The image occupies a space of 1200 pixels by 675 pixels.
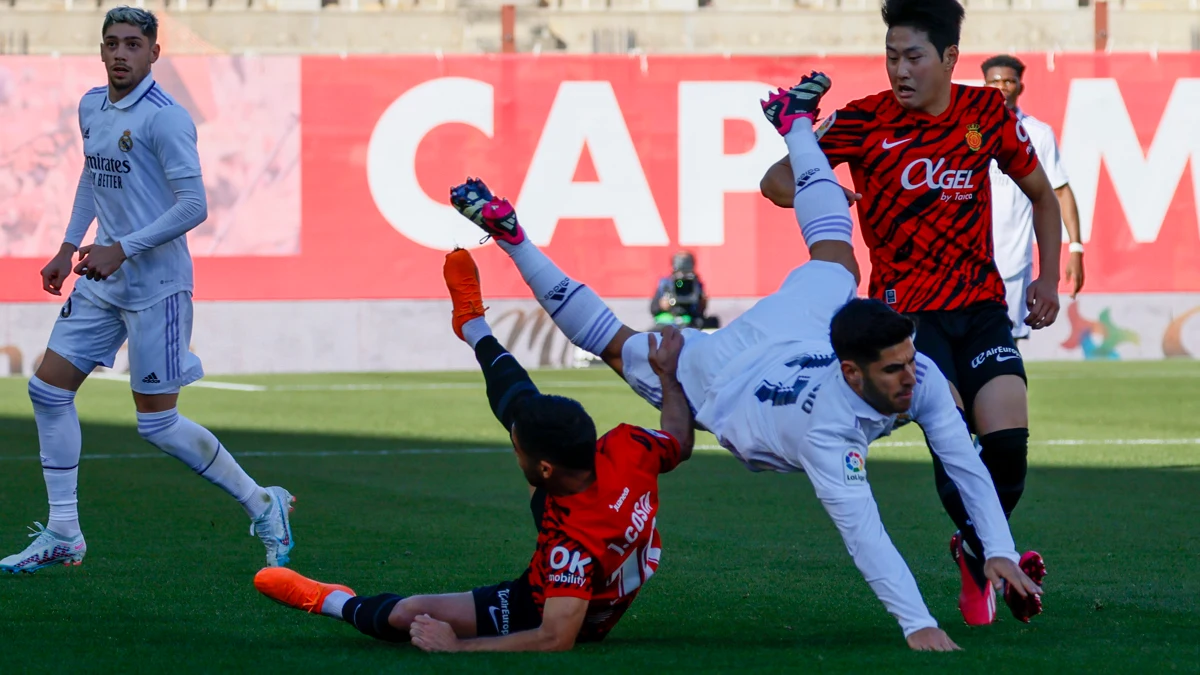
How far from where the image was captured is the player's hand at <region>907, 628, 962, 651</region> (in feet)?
15.6

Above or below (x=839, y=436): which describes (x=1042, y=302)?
above

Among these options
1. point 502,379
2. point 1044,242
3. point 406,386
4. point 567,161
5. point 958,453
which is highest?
→ point 567,161

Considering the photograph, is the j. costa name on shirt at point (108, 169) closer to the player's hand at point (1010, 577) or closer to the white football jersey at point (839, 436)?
the white football jersey at point (839, 436)

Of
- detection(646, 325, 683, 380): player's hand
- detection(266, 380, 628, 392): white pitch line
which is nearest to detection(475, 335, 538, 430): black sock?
detection(646, 325, 683, 380): player's hand

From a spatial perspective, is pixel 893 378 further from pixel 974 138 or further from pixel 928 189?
pixel 974 138

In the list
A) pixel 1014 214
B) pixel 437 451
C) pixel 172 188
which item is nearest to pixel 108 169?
pixel 172 188

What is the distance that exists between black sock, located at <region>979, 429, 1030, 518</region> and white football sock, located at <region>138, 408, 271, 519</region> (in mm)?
3054

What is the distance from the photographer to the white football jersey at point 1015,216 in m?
9.08

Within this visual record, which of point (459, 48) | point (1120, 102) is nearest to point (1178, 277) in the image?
point (1120, 102)

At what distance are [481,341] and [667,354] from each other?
0.99 m

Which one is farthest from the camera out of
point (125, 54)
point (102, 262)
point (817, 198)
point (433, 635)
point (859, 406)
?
point (125, 54)

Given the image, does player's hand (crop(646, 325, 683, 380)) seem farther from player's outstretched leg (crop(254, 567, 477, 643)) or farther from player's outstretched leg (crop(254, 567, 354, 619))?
player's outstretched leg (crop(254, 567, 354, 619))

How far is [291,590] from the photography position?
5336 millimetres

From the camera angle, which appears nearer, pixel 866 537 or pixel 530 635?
pixel 866 537
